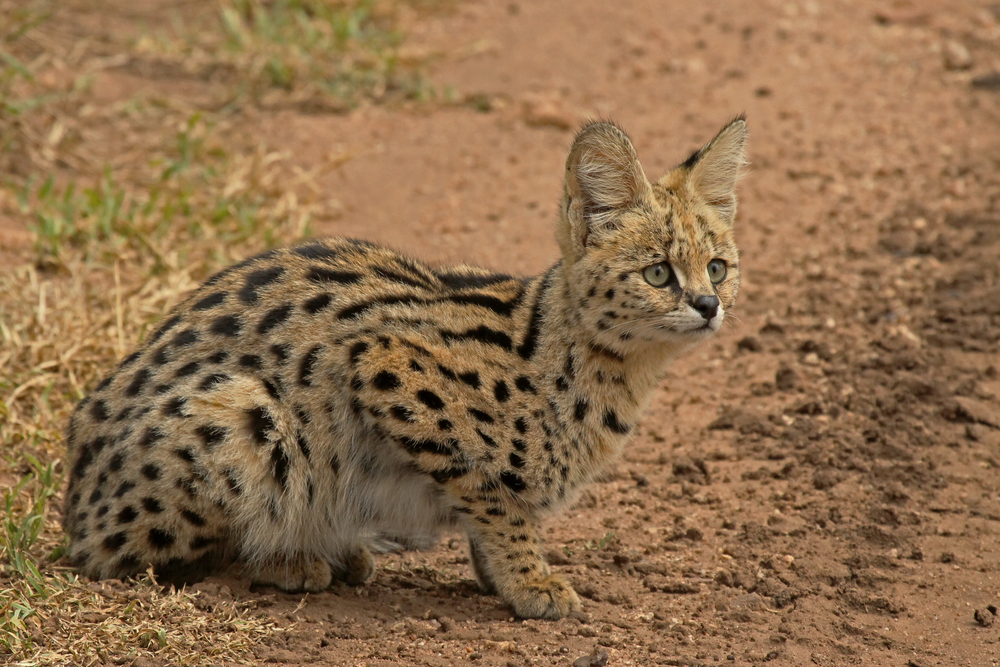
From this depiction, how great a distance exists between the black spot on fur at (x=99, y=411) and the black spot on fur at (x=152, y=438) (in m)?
0.28

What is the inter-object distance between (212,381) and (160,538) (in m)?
0.69

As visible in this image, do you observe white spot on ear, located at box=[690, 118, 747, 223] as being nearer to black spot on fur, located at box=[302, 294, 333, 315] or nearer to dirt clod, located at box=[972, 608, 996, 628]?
black spot on fur, located at box=[302, 294, 333, 315]

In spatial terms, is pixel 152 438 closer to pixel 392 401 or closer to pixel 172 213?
pixel 392 401

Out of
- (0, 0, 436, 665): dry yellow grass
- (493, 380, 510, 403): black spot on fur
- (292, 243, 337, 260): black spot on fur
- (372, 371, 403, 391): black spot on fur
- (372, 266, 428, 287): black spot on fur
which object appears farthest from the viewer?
(292, 243, 337, 260): black spot on fur

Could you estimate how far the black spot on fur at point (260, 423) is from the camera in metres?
→ 4.79

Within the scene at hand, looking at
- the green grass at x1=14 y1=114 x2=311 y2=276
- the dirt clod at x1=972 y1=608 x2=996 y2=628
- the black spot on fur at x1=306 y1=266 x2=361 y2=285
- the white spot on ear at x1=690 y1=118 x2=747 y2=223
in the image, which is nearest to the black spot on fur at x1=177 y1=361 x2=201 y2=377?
the black spot on fur at x1=306 y1=266 x2=361 y2=285

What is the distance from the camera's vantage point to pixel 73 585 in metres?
4.71

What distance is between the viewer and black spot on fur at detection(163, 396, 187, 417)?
188 inches

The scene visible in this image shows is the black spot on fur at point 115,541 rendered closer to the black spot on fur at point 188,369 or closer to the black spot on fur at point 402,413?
the black spot on fur at point 188,369

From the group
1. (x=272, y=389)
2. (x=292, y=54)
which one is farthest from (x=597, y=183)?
(x=292, y=54)

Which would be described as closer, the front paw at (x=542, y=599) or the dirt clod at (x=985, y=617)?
the dirt clod at (x=985, y=617)

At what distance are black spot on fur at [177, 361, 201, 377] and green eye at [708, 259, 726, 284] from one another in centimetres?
228

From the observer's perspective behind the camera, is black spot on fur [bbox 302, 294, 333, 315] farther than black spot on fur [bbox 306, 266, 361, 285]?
No

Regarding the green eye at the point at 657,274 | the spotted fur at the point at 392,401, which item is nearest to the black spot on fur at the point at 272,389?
the spotted fur at the point at 392,401
